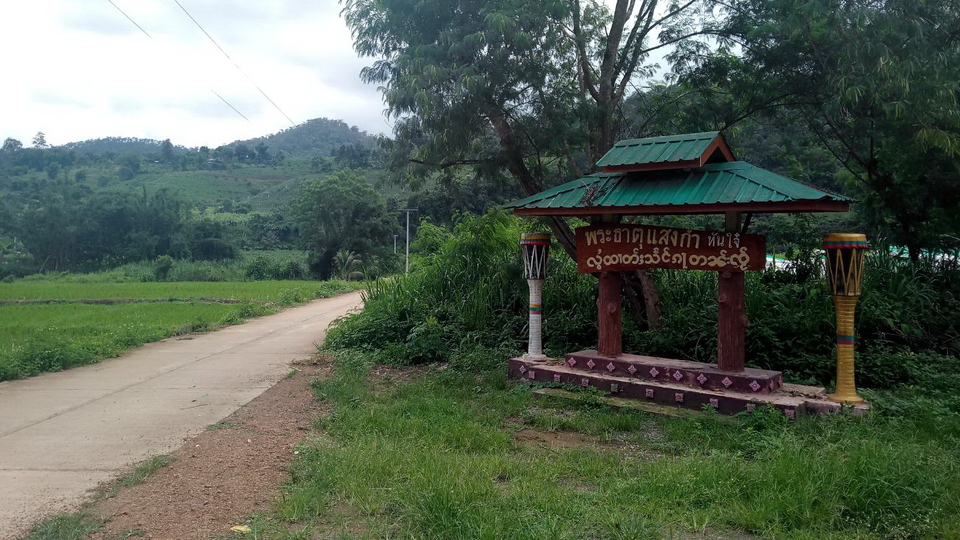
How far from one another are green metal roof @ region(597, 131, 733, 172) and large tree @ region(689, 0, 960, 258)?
2026mm

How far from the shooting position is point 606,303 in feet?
26.2

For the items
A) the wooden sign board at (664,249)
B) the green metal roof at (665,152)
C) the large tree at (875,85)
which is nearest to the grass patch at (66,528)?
the wooden sign board at (664,249)

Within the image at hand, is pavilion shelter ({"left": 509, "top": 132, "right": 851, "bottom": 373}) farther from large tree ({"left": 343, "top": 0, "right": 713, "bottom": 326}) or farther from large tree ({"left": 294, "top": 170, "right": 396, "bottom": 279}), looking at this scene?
large tree ({"left": 294, "top": 170, "right": 396, "bottom": 279})

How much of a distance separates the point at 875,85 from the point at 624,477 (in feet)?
18.7

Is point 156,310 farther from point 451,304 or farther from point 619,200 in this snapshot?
point 619,200

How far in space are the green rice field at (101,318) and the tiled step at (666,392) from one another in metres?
7.19

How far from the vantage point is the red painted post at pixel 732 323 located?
6918mm

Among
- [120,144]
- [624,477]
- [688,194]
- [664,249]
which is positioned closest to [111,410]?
[624,477]

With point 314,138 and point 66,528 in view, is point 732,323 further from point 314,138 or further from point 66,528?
point 314,138

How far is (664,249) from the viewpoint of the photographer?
7.33 meters

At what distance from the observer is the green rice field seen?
404 inches

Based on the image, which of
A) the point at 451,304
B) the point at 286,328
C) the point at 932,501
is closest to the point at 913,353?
the point at 932,501

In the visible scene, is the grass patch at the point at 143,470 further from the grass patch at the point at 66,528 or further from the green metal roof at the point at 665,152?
the green metal roof at the point at 665,152

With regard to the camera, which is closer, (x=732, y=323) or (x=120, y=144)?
(x=732, y=323)
